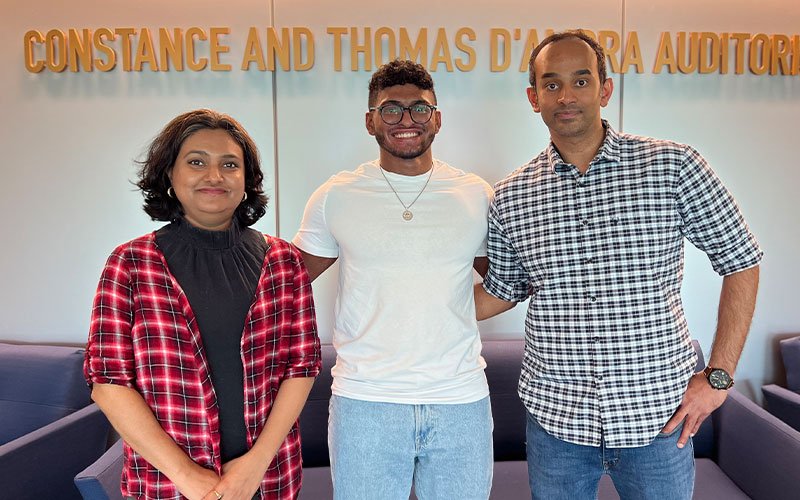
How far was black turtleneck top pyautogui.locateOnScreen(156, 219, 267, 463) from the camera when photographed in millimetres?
1326

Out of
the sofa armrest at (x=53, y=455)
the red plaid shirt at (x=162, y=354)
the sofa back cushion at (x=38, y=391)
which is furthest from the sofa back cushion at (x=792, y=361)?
the sofa back cushion at (x=38, y=391)

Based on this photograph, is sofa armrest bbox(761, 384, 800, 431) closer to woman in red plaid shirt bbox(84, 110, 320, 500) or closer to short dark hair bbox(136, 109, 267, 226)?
woman in red plaid shirt bbox(84, 110, 320, 500)

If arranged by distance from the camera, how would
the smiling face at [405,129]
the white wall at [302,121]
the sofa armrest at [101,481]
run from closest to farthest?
the smiling face at [405,129] → the sofa armrest at [101,481] → the white wall at [302,121]

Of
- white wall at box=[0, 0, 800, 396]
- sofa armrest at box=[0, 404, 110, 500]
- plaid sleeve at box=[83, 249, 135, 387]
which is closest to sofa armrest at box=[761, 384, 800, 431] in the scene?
white wall at box=[0, 0, 800, 396]

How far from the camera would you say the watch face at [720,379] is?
151cm

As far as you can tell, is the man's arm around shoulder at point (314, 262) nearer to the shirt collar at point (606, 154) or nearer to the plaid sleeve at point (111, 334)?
the plaid sleeve at point (111, 334)

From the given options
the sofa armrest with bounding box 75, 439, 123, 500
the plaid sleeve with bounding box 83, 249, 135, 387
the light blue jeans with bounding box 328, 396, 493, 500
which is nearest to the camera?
the plaid sleeve with bounding box 83, 249, 135, 387

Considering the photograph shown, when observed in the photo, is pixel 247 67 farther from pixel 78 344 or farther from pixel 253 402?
pixel 253 402

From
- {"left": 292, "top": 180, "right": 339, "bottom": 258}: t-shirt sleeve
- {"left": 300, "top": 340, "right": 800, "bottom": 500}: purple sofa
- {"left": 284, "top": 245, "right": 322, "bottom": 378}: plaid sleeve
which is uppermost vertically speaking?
{"left": 292, "top": 180, "right": 339, "bottom": 258}: t-shirt sleeve

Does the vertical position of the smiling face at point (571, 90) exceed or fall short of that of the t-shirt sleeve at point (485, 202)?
it exceeds it

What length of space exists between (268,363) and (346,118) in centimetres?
156

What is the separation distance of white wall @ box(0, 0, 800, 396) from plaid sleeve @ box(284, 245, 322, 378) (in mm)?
1282

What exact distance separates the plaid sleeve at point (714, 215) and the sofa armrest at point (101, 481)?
194 centimetres

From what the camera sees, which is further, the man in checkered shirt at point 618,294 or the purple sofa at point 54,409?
the purple sofa at point 54,409
